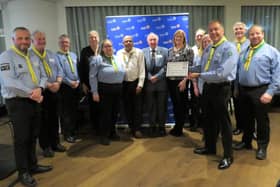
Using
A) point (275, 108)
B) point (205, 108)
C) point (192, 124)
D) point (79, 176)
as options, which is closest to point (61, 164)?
point (79, 176)

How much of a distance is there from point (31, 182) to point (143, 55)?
2.19 metres

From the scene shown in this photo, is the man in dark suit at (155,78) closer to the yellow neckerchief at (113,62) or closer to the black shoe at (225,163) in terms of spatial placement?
the yellow neckerchief at (113,62)

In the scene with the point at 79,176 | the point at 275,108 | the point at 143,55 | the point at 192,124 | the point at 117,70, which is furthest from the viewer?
the point at 275,108

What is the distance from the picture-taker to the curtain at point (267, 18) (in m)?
6.23

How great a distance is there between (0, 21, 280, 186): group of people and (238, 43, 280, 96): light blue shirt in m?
0.01

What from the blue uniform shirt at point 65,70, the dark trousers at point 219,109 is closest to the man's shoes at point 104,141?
the blue uniform shirt at point 65,70

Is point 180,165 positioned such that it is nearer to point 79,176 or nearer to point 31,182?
point 79,176

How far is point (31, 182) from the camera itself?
274 centimetres

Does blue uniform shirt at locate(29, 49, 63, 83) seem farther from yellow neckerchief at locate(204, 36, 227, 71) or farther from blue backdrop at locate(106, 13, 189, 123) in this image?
yellow neckerchief at locate(204, 36, 227, 71)

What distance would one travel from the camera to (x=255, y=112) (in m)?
3.18

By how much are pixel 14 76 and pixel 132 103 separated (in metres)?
1.91

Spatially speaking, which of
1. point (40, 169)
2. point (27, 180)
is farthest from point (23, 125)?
point (40, 169)

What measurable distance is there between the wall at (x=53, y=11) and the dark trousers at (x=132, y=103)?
236 cm

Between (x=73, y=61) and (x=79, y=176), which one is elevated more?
(x=73, y=61)
